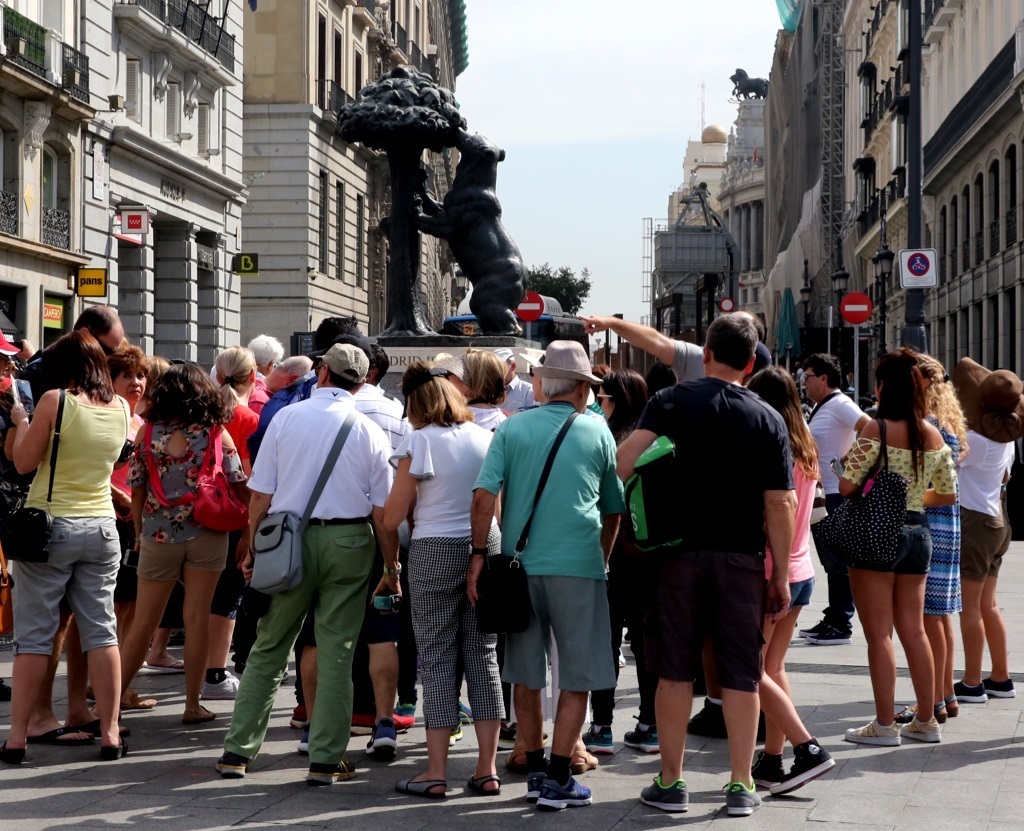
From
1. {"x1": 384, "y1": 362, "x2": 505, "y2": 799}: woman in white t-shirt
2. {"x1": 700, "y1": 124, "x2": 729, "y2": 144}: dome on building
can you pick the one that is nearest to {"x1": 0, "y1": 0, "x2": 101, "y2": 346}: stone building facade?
{"x1": 384, "y1": 362, "x2": 505, "y2": 799}: woman in white t-shirt

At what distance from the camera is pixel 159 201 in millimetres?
31234

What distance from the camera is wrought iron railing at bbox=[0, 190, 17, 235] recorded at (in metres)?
25.4

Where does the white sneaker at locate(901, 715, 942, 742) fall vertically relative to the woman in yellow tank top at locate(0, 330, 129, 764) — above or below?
below

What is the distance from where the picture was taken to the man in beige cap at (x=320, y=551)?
646 centimetres

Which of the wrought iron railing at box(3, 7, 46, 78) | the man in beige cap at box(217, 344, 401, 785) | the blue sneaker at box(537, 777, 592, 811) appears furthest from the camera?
the wrought iron railing at box(3, 7, 46, 78)

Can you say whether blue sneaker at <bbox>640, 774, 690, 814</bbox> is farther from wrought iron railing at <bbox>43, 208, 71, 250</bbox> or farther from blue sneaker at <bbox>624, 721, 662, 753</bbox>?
wrought iron railing at <bbox>43, 208, 71, 250</bbox>

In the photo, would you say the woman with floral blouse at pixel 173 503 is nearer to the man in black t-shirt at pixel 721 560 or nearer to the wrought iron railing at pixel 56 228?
the man in black t-shirt at pixel 721 560

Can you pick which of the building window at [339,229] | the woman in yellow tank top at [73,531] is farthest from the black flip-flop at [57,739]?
the building window at [339,229]

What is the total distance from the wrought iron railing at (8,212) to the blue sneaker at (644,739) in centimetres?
2041

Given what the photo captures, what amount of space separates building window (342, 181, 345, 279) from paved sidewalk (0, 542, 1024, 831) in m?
37.5

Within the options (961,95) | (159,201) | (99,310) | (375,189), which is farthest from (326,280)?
(99,310)

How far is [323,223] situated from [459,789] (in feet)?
123

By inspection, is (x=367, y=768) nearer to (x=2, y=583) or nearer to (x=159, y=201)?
(x=2, y=583)

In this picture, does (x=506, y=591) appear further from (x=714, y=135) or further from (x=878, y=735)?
(x=714, y=135)
